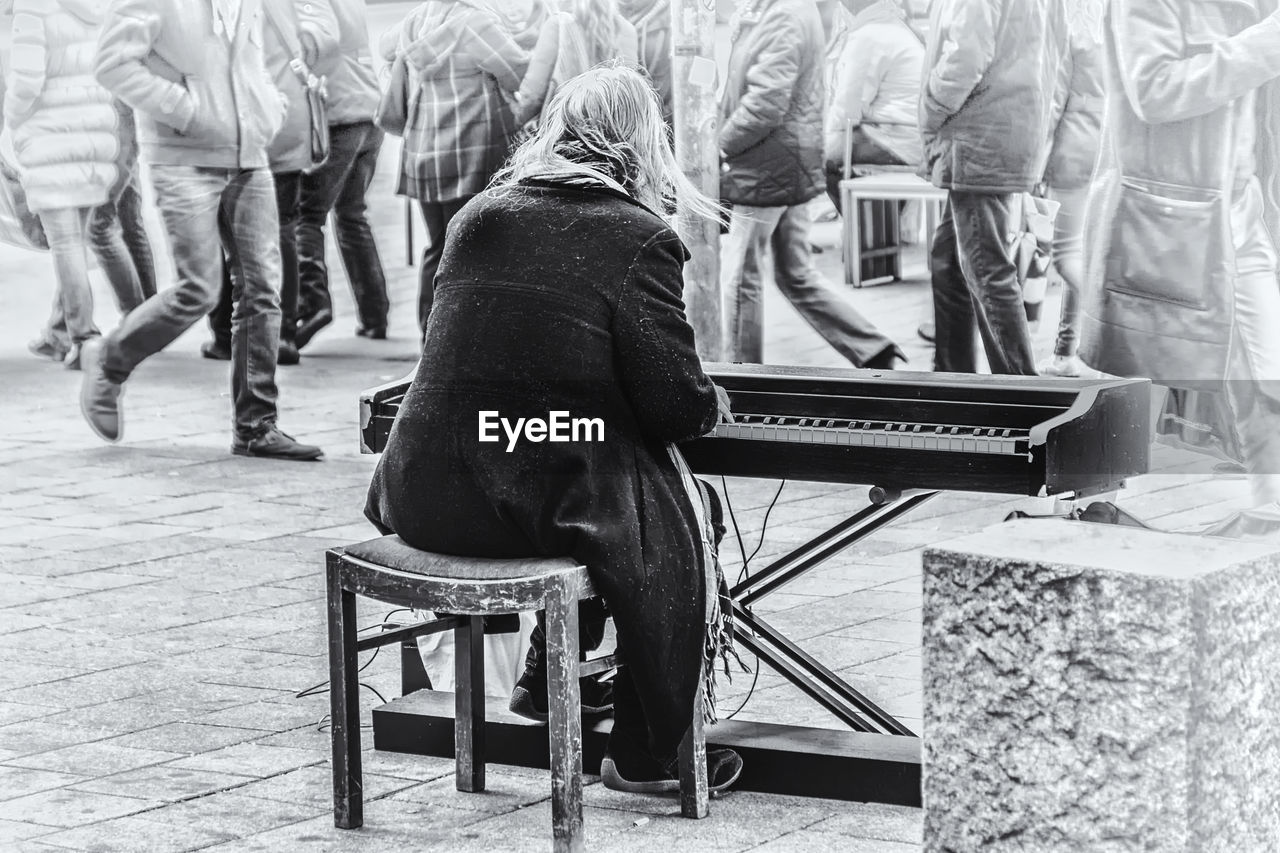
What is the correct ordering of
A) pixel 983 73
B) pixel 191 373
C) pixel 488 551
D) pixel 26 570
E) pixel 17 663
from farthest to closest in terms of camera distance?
1. pixel 191 373
2. pixel 26 570
3. pixel 983 73
4. pixel 17 663
5. pixel 488 551

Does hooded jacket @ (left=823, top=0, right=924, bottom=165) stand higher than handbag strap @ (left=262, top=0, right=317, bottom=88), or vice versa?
handbag strap @ (left=262, top=0, right=317, bottom=88)

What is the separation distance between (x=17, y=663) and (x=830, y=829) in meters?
2.44

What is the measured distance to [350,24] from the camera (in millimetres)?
8062

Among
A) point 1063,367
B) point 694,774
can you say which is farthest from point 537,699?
point 1063,367

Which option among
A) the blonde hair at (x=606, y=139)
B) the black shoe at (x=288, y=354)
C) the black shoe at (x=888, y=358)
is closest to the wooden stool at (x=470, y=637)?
the blonde hair at (x=606, y=139)

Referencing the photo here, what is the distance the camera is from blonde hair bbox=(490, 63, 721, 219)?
12.3 ft

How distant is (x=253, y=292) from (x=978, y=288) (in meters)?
3.19

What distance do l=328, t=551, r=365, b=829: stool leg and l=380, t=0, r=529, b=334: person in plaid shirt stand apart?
4126 millimetres

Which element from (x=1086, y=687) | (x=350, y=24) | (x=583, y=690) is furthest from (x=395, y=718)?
(x=350, y=24)

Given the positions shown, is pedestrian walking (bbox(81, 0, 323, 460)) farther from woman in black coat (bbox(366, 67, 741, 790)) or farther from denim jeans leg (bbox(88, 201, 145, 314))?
woman in black coat (bbox(366, 67, 741, 790))

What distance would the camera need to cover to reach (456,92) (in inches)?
305

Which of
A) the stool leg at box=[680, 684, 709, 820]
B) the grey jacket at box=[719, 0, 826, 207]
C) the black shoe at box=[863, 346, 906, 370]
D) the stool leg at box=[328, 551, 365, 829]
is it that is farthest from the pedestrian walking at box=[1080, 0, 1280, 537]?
the stool leg at box=[328, 551, 365, 829]

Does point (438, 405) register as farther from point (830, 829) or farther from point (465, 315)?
point (830, 829)

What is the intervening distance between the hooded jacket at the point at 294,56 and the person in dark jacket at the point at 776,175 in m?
2.30
